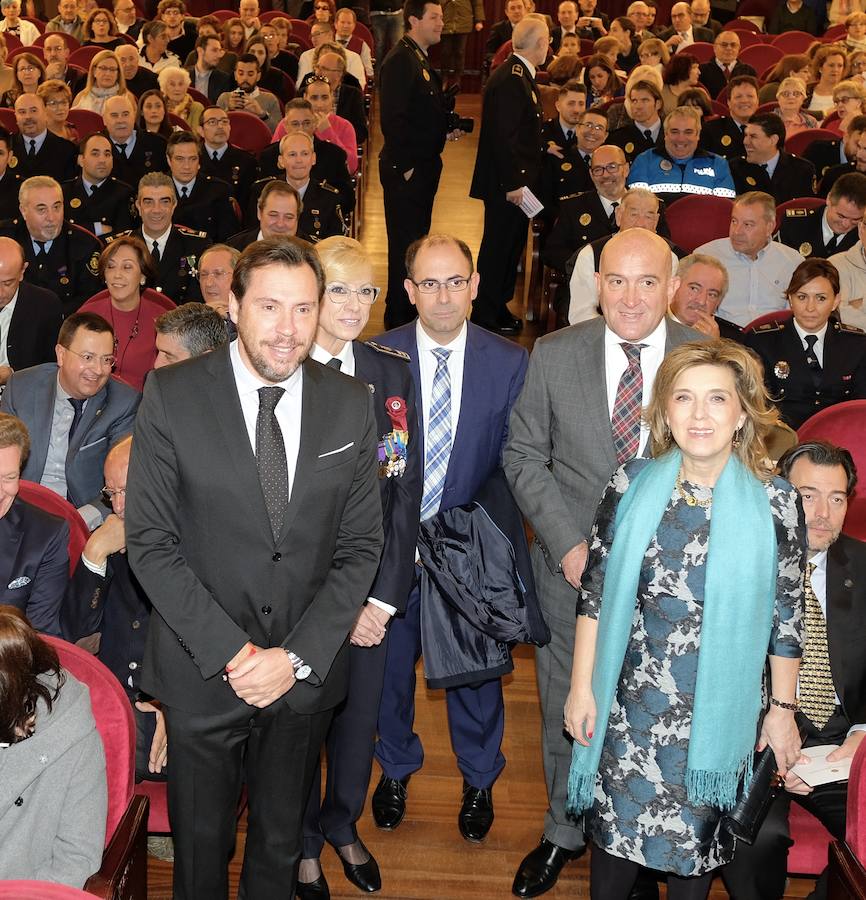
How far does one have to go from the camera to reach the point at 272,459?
92.1 inches

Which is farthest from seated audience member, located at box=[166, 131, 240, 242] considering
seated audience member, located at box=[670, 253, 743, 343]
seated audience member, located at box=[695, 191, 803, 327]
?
seated audience member, located at box=[670, 253, 743, 343]

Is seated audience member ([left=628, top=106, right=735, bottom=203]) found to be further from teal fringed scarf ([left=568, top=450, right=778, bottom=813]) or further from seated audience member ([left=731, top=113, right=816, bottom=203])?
teal fringed scarf ([left=568, top=450, right=778, bottom=813])

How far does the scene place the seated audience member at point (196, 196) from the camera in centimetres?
671

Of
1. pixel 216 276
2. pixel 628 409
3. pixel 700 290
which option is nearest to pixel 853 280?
pixel 700 290

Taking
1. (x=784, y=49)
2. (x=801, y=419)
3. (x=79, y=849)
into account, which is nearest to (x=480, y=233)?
(x=801, y=419)

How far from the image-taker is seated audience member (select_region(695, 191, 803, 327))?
18.0ft

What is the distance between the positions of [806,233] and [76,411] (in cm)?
Answer: 376

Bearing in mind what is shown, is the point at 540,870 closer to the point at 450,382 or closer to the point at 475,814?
the point at 475,814

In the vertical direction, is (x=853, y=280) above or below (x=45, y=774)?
above

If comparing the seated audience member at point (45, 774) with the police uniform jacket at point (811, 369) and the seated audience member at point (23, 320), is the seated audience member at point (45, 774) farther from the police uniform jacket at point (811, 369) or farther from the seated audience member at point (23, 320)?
the police uniform jacket at point (811, 369)

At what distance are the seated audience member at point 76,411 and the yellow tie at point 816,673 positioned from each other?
212 cm

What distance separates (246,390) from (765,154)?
558 cm

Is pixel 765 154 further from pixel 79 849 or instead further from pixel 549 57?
pixel 79 849

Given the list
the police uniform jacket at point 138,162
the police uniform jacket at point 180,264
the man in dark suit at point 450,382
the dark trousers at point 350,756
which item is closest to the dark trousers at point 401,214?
the police uniform jacket at point 180,264
